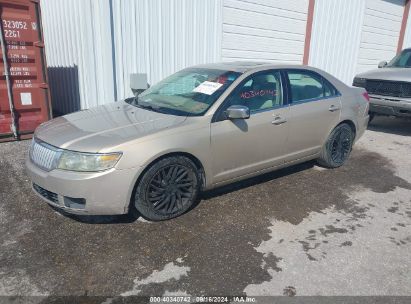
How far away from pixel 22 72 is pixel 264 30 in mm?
5662

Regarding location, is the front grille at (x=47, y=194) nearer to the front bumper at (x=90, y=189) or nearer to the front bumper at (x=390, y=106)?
the front bumper at (x=90, y=189)

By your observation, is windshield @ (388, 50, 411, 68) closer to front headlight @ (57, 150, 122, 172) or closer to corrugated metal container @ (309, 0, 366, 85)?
corrugated metal container @ (309, 0, 366, 85)

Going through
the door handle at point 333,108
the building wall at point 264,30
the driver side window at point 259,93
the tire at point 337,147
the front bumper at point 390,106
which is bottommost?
the tire at point 337,147

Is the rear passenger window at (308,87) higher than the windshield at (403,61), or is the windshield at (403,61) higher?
the windshield at (403,61)

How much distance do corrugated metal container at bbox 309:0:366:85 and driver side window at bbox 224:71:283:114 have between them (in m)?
6.59

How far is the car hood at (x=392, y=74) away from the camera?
7033 millimetres

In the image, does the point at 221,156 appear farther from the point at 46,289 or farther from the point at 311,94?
the point at 46,289

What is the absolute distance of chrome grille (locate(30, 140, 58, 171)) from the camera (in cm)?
310

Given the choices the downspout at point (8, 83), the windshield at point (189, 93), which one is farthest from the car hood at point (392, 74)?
the downspout at point (8, 83)

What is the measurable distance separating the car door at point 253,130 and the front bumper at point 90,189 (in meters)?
0.98

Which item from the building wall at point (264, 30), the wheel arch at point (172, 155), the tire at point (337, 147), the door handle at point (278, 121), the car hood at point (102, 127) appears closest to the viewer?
the car hood at point (102, 127)

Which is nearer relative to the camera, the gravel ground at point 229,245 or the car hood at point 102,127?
the gravel ground at point 229,245

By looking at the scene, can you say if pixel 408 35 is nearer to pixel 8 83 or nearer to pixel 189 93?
pixel 189 93

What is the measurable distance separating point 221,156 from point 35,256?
195 cm
